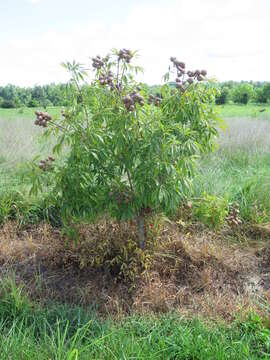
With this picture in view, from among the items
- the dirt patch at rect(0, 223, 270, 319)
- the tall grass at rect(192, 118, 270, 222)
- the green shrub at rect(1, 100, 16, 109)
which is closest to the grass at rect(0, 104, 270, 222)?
the tall grass at rect(192, 118, 270, 222)

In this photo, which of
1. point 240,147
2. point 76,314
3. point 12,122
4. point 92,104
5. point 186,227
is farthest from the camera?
point 12,122

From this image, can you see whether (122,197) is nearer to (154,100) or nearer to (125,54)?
(154,100)

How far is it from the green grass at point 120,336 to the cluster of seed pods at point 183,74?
6.05 feet

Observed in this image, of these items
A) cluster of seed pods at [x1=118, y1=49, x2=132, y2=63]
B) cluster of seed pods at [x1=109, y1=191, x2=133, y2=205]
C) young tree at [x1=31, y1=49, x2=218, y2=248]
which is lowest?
cluster of seed pods at [x1=109, y1=191, x2=133, y2=205]

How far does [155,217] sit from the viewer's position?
3639 millimetres

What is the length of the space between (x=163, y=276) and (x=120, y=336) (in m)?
1.11

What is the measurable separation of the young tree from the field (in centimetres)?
41

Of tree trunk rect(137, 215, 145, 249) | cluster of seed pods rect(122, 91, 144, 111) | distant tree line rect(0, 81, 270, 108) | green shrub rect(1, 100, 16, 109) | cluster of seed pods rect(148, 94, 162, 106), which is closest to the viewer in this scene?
cluster of seed pods rect(122, 91, 144, 111)

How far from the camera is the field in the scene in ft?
7.82

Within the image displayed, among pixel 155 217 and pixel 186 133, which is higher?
pixel 186 133

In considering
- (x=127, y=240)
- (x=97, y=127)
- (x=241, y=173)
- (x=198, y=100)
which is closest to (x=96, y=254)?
(x=127, y=240)

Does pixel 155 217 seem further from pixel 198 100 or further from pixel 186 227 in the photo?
pixel 198 100

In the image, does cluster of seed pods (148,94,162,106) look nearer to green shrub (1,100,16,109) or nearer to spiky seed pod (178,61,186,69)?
spiky seed pod (178,61,186,69)

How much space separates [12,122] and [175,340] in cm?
926
